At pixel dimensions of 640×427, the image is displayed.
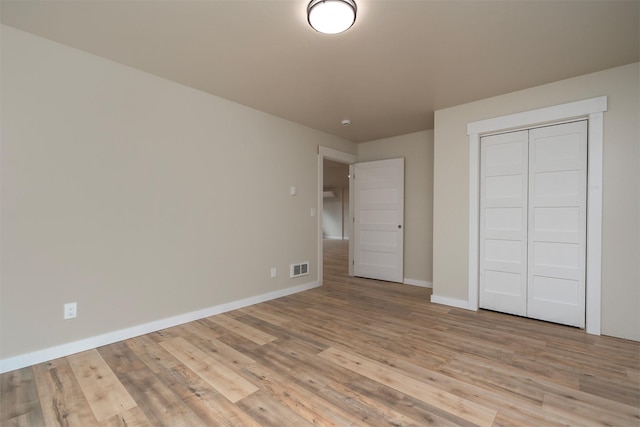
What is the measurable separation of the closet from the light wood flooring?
1.04 feet

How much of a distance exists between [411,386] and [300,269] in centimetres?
266

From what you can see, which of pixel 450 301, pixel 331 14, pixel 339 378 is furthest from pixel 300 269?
pixel 331 14

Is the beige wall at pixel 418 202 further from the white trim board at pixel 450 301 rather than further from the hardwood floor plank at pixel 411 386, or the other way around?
the hardwood floor plank at pixel 411 386

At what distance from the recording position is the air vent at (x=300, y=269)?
170 inches

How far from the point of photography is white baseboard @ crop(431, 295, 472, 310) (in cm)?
362

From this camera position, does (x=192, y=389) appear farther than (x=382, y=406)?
Yes

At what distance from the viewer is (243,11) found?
198cm

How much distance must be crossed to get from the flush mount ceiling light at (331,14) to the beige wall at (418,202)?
3196 mm

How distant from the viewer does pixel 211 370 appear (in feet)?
7.06

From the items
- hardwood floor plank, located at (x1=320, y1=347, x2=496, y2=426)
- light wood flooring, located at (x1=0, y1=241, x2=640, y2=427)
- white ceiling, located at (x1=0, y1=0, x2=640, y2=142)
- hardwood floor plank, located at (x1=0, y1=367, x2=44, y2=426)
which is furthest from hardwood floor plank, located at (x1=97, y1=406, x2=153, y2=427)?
white ceiling, located at (x1=0, y1=0, x2=640, y2=142)

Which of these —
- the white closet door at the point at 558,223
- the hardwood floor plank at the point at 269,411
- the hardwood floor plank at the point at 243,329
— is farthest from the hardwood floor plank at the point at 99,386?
the white closet door at the point at 558,223

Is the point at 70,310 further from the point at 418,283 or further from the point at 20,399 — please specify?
the point at 418,283

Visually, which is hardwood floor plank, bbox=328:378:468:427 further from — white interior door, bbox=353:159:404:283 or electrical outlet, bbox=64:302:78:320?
white interior door, bbox=353:159:404:283

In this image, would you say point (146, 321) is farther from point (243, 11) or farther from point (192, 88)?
point (243, 11)
